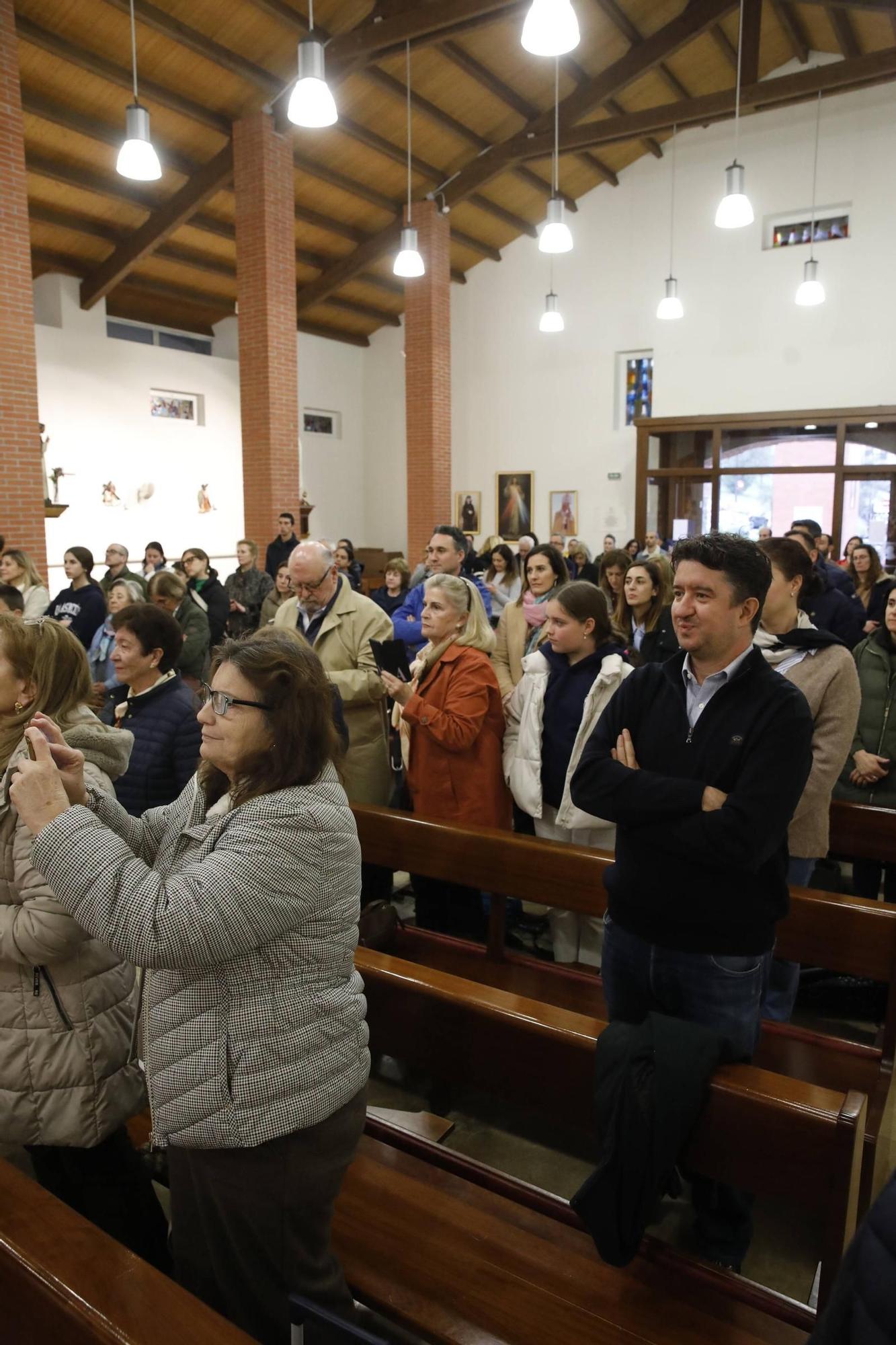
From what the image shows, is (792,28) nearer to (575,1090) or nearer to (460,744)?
(460,744)

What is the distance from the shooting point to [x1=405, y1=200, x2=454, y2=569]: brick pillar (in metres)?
14.0

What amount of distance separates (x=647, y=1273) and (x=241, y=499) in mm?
15755

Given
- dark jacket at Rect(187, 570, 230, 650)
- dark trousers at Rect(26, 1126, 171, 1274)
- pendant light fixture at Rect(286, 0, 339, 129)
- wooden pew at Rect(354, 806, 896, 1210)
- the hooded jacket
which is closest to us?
dark trousers at Rect(26, 1126, 171, 1274)

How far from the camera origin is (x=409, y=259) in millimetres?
9547

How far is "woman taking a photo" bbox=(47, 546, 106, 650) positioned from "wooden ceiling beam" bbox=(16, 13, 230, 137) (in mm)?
5894

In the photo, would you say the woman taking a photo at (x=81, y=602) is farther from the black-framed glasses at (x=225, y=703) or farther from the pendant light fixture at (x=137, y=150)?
the black-framed glasses at (x=225, y=703)

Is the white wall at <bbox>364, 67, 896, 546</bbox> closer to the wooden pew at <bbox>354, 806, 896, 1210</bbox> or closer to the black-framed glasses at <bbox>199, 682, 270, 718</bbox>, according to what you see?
the wooden pew at <bbox>354, 806, 896, 1210</bbox>

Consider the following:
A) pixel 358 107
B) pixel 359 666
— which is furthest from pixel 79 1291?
pixel 358 107

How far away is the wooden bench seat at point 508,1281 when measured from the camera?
5.20 feet

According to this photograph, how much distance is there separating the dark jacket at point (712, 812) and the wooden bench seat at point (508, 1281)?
23.5 inches

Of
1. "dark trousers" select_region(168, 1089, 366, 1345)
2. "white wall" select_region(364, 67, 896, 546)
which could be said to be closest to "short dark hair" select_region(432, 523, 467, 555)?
"dark trousers" select_region(168, 1089, 366, 1345)

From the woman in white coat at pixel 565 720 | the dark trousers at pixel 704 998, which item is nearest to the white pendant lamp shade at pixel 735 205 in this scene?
the woman in white coat at pixel 565 720

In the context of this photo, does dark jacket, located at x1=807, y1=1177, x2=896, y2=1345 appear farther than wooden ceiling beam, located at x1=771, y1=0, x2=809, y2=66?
No

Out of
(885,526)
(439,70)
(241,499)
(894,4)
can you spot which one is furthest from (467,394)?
(894,4)
